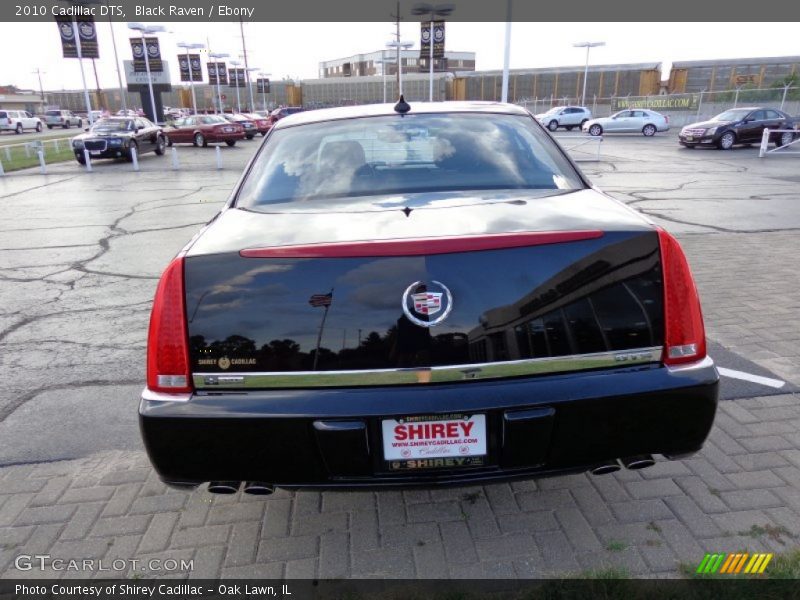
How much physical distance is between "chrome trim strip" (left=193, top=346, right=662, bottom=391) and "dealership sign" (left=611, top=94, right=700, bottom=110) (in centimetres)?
4656

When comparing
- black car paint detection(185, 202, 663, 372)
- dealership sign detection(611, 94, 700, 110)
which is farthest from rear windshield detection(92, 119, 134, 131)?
dealership sign detection(611, 94, 700, 110)

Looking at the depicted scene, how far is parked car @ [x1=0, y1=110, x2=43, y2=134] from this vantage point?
50500 mm

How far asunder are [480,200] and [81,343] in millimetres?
3721

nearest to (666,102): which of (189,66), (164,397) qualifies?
(189,66)

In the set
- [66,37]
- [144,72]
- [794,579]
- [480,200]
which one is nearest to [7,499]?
[480,200]

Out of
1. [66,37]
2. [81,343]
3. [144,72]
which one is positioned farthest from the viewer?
[144,72]

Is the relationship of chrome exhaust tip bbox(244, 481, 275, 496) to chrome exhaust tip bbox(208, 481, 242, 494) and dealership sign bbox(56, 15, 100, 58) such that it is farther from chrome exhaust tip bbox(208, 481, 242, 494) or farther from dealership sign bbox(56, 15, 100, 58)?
dealership sign bbox(56, 15, 100, 58)

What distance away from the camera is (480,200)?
2535mm

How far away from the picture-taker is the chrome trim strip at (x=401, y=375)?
1.97 meters

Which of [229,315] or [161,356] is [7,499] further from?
[229,315]

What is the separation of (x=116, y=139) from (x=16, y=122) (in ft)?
129

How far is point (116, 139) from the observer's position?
71.5 feet

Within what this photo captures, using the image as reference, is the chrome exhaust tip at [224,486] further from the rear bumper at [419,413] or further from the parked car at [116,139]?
the parked car at [116,139]

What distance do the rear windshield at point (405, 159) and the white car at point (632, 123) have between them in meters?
33.5
